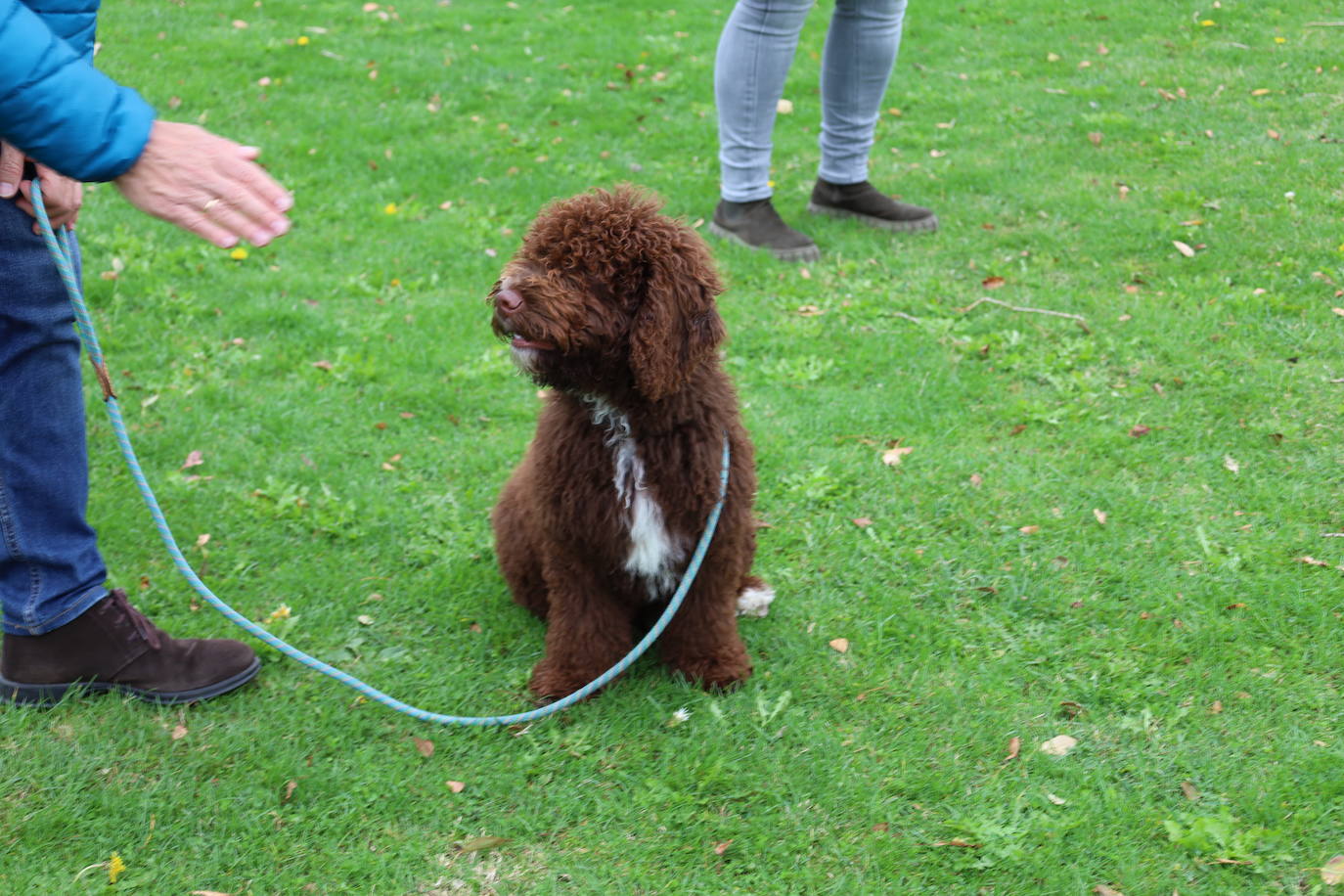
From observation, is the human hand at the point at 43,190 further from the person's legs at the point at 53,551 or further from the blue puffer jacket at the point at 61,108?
the blue puffer jacket at the point at 61,108

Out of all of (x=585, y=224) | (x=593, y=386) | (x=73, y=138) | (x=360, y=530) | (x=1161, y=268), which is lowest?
(x=360, y=530)

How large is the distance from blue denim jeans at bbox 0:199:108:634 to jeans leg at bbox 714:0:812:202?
3.83 meters

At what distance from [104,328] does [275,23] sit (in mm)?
5566

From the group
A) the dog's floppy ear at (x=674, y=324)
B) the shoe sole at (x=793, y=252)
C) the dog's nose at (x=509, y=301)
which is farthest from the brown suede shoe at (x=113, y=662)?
the shoe sole at (x=793, y=252)

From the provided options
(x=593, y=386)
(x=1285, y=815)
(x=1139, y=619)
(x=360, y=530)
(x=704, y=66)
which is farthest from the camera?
(x=704, y=66)

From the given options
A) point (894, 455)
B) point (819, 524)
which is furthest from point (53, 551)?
point (894, 455)

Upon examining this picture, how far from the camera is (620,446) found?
293 cm

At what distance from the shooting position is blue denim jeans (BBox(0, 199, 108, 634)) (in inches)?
99.5

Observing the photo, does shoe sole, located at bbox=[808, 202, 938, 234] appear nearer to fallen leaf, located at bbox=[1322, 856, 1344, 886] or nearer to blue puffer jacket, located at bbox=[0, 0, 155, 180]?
fallen leaf, located at bbox=[1322, 856, 1344, 886]

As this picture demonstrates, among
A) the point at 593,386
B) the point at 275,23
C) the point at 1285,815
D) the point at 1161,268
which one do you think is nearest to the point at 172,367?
the point at 593,386

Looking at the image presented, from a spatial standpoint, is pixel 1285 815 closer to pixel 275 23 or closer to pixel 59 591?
pixel 59 591

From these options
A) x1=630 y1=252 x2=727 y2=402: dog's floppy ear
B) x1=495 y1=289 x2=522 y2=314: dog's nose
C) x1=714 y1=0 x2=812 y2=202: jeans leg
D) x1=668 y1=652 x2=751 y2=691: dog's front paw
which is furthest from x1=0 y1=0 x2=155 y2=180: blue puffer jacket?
x1=714 y1=0 x2=812 y2=202: jeans leg

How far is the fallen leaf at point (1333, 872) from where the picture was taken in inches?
97.3

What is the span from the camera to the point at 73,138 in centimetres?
190
